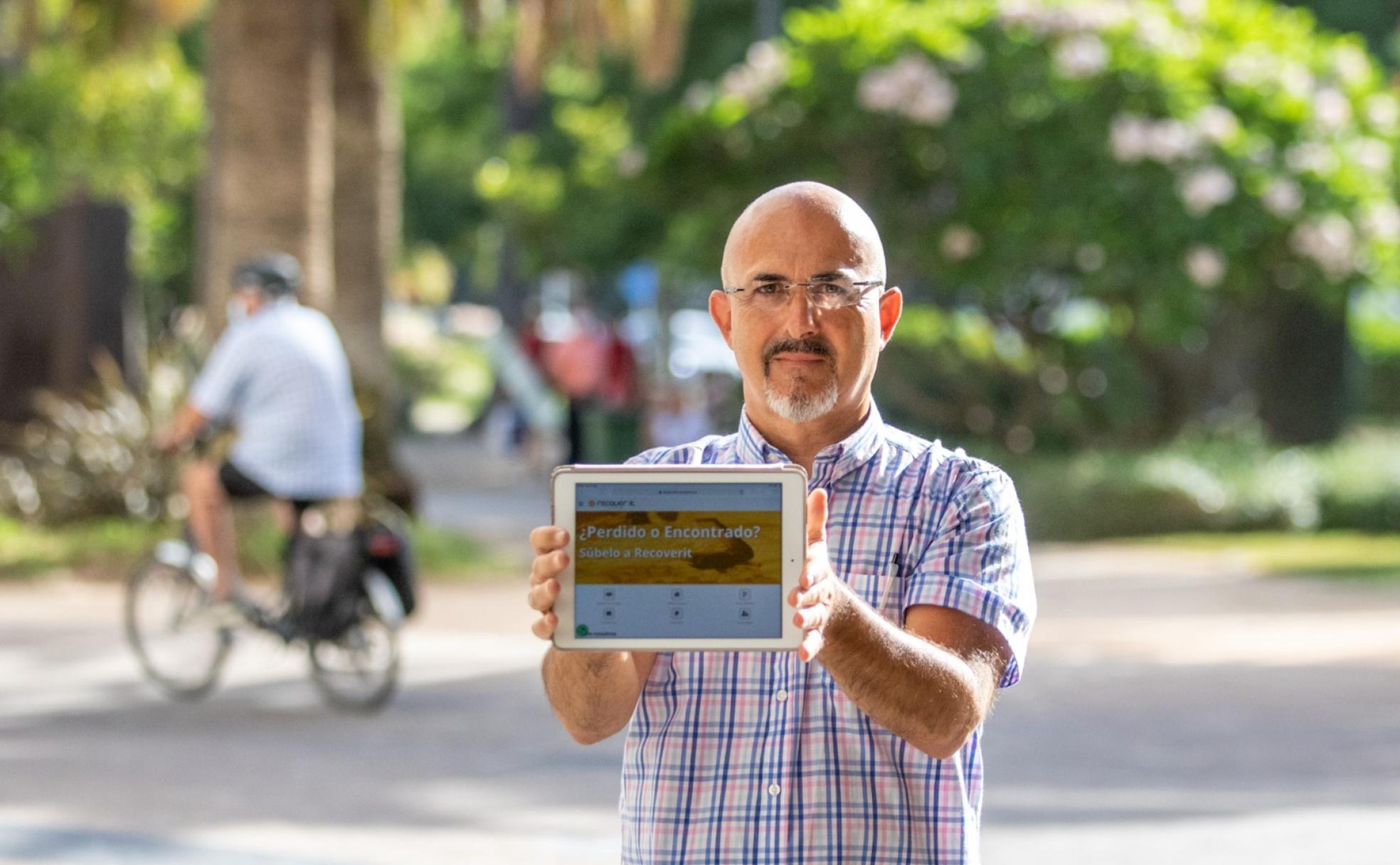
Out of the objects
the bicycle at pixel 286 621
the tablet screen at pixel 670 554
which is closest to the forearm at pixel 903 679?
the tablet screen at pixel 670 554

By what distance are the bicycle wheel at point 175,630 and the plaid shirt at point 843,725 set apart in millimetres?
7680

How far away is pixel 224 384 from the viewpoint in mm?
10102

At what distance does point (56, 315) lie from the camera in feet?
62.6

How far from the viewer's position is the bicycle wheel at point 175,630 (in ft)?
33.7

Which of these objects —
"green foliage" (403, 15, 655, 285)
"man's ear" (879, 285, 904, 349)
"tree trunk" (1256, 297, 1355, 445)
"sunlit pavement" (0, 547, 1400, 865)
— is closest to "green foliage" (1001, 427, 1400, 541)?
"tree trunk" (1256, 297, 1355, 445)

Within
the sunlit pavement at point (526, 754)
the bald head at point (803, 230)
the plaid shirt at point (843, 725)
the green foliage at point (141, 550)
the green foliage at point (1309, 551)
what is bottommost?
the plaid shirt at point (843, 725)

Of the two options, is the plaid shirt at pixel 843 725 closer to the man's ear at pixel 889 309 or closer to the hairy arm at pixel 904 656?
the hairy arm at pixel 904 656

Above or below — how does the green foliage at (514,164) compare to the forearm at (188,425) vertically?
above

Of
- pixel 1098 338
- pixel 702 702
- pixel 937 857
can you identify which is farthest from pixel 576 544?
pixel 1098 338

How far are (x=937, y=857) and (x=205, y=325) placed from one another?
1369 centimetres

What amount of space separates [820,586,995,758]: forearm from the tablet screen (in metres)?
0.11

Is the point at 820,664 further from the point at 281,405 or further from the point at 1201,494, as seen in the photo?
the point at 1201,494

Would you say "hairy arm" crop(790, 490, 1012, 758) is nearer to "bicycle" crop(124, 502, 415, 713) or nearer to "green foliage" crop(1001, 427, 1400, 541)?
"bicycle" crop(124, 502, 415, 713)

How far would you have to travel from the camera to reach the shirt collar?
2.85 m
